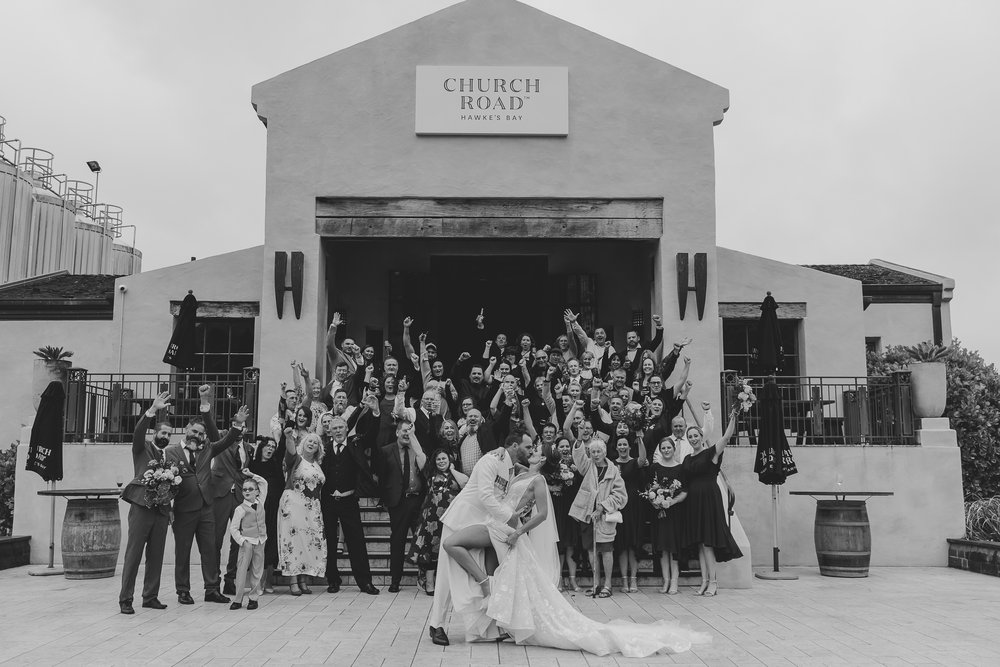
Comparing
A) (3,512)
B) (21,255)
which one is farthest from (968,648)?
(21,255)

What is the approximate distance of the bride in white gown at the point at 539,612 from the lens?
21.8 ft

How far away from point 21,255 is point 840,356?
27.3 metres

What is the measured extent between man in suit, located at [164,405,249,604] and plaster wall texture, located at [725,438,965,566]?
21.4ft

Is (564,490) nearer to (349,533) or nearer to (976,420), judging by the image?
(349,533)

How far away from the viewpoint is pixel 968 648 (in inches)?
270

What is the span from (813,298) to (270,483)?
949cm

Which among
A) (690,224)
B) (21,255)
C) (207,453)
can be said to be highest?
(21,255)

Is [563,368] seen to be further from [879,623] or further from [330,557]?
[879,623]

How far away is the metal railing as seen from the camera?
1217 centimetres

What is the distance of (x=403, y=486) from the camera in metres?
9.74

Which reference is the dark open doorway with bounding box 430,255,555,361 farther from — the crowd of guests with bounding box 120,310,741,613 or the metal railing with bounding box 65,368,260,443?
the crowd of guests with bounding box 120,310,741,613

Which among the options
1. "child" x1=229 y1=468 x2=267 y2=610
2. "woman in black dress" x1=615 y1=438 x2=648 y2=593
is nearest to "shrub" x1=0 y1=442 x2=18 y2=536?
"child" x1=229 y1=468 x2=267 y2=610

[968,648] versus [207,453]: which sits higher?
[207,453]

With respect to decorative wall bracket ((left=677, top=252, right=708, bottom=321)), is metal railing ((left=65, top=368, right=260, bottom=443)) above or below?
below
